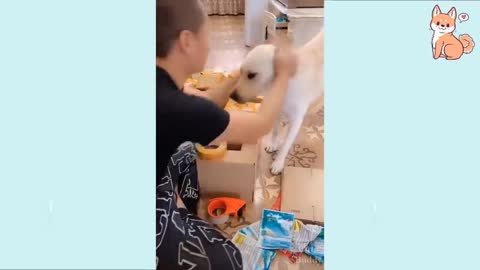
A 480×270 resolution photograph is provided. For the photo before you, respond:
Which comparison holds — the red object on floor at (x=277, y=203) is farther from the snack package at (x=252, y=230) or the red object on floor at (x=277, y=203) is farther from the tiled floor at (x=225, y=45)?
the tiled floor at (x=225, y=45)

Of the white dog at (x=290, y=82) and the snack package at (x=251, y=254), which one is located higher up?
the white dog at (x=290, y=82)

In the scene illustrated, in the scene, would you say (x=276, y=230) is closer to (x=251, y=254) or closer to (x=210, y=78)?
(x=251, y=254)

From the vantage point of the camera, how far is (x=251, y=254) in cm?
92

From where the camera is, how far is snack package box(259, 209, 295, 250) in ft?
3.02

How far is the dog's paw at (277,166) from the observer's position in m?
0.94

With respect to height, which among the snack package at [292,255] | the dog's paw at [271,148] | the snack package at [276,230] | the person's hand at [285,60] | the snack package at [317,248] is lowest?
the snack package at [292,255]

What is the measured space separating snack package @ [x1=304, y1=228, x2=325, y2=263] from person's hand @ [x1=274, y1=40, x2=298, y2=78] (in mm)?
313

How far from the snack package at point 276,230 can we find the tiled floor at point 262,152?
2 centimetres

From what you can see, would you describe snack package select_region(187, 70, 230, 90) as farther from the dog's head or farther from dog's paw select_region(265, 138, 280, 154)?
dog's paw select_region(265, 138, 280, 154)

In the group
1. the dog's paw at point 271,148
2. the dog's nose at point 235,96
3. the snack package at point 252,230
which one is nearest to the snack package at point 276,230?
the snack package at point 252,230

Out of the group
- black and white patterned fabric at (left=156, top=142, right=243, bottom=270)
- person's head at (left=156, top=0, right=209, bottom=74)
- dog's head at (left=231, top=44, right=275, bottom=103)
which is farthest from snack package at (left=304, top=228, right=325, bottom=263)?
person's head at (left=156, top=0, right=209, bottom=74)

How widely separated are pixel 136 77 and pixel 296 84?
300mm
